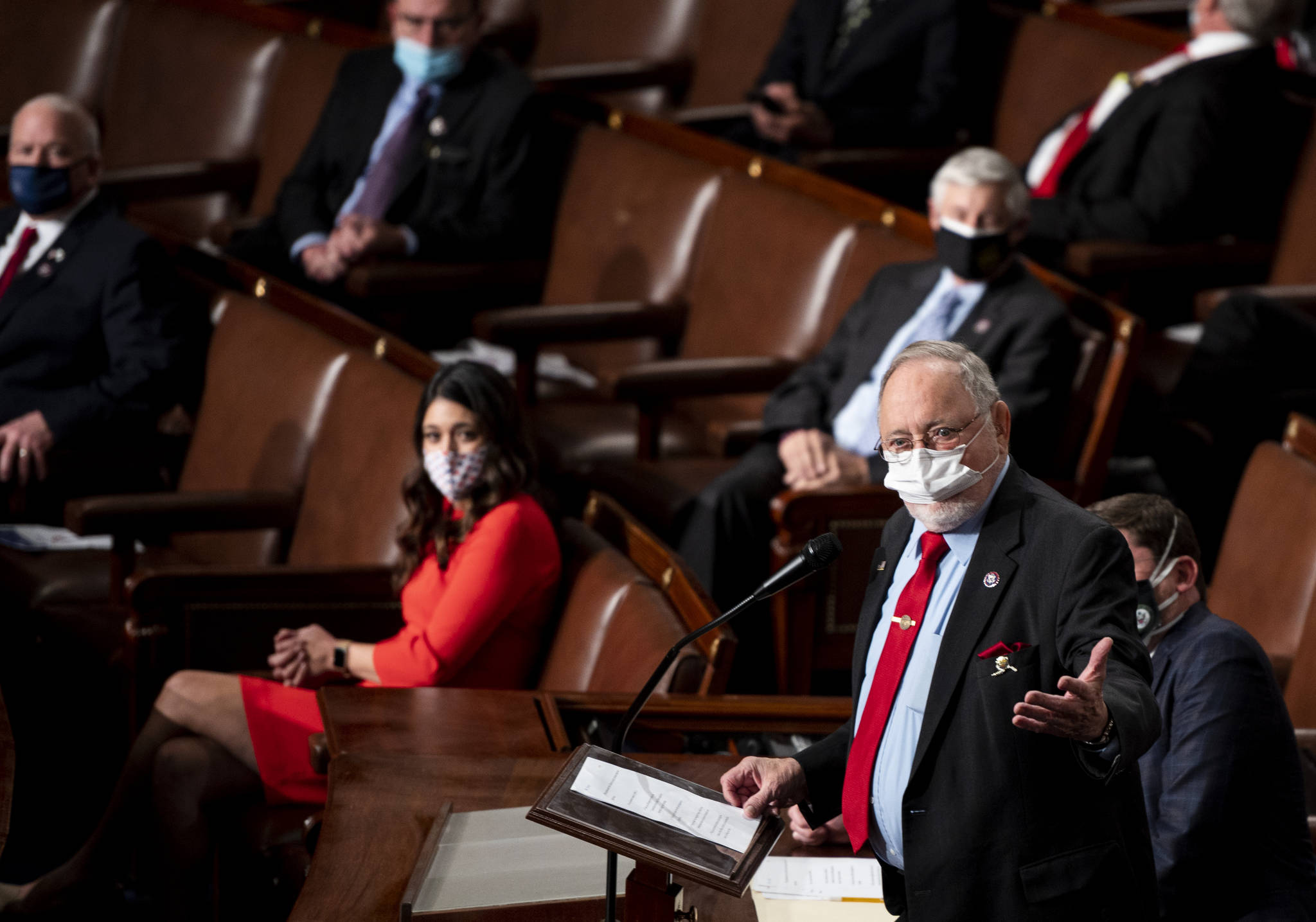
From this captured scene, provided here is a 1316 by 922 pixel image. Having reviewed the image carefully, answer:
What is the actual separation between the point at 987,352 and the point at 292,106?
2.07 meters

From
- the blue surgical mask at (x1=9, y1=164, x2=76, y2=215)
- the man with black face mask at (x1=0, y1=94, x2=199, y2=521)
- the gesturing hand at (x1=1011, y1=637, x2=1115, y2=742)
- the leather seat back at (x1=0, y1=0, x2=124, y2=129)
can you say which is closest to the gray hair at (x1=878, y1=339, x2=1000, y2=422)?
the gesturing hand at (x1=1011, y1=637, x2=1115, y2=742)

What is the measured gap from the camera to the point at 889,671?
52.9 inches

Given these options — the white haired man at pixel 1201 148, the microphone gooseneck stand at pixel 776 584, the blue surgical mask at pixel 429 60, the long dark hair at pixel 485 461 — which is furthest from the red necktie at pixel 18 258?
the microphone gooseneck stand at pixel 776 584

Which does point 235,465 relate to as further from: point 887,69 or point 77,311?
point 887,69

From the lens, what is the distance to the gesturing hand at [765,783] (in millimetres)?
1351

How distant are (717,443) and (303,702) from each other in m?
1.02

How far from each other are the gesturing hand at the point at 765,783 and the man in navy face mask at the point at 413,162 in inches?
83.8

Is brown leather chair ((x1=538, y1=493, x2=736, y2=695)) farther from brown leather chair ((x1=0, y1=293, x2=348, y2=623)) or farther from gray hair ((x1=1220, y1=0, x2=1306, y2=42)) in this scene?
gray hair ((x1=1220, y1=0, x2=1306, y2=42))

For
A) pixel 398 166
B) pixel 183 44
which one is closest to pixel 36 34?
pixel 183 44

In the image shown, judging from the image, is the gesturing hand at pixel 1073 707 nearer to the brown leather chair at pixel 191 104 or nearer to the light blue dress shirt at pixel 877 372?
the light blue dress shirt at pixel 877 372

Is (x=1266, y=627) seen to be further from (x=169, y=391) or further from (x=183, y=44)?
(x=183, y=44)

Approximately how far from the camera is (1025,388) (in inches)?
99.3

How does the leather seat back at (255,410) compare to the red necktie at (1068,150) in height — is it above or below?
below

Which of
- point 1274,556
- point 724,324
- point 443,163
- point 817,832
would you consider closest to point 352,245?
point 443,163
